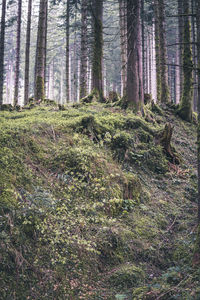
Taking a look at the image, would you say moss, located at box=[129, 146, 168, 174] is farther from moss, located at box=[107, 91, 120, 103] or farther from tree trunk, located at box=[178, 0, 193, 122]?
tree trunk, located at box=[178, 0, 193, 122]

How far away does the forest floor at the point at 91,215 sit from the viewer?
380cm

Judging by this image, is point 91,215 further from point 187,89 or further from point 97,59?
point 187,89

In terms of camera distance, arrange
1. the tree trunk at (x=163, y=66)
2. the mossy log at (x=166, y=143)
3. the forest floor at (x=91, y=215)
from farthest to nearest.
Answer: the tree trunk at (x=163, y=66)
the mossy log at (x=166, y=143)
the forest floor at (x=91, y=215)

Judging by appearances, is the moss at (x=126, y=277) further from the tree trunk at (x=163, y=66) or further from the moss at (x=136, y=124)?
the tree trunk at (x=163, y=66)

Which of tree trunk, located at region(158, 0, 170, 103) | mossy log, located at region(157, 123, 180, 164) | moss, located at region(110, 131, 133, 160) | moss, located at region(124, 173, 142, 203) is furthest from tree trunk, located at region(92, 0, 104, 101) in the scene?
moss, located at region(124, 173, 142, 203)

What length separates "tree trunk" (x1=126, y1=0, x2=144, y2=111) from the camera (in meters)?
9.98

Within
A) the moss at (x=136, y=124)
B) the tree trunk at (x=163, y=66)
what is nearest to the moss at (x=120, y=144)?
the moss at (x=136, y=124)

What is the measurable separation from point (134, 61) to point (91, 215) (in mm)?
7005

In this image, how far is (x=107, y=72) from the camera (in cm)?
4334

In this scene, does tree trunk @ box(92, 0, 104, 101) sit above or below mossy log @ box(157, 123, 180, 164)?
above

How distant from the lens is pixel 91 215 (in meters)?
5.11

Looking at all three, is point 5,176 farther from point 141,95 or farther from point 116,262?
point 141,95

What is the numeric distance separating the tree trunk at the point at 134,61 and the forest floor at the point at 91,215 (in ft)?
8.28

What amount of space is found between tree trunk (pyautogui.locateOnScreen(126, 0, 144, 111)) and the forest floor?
2525mm
